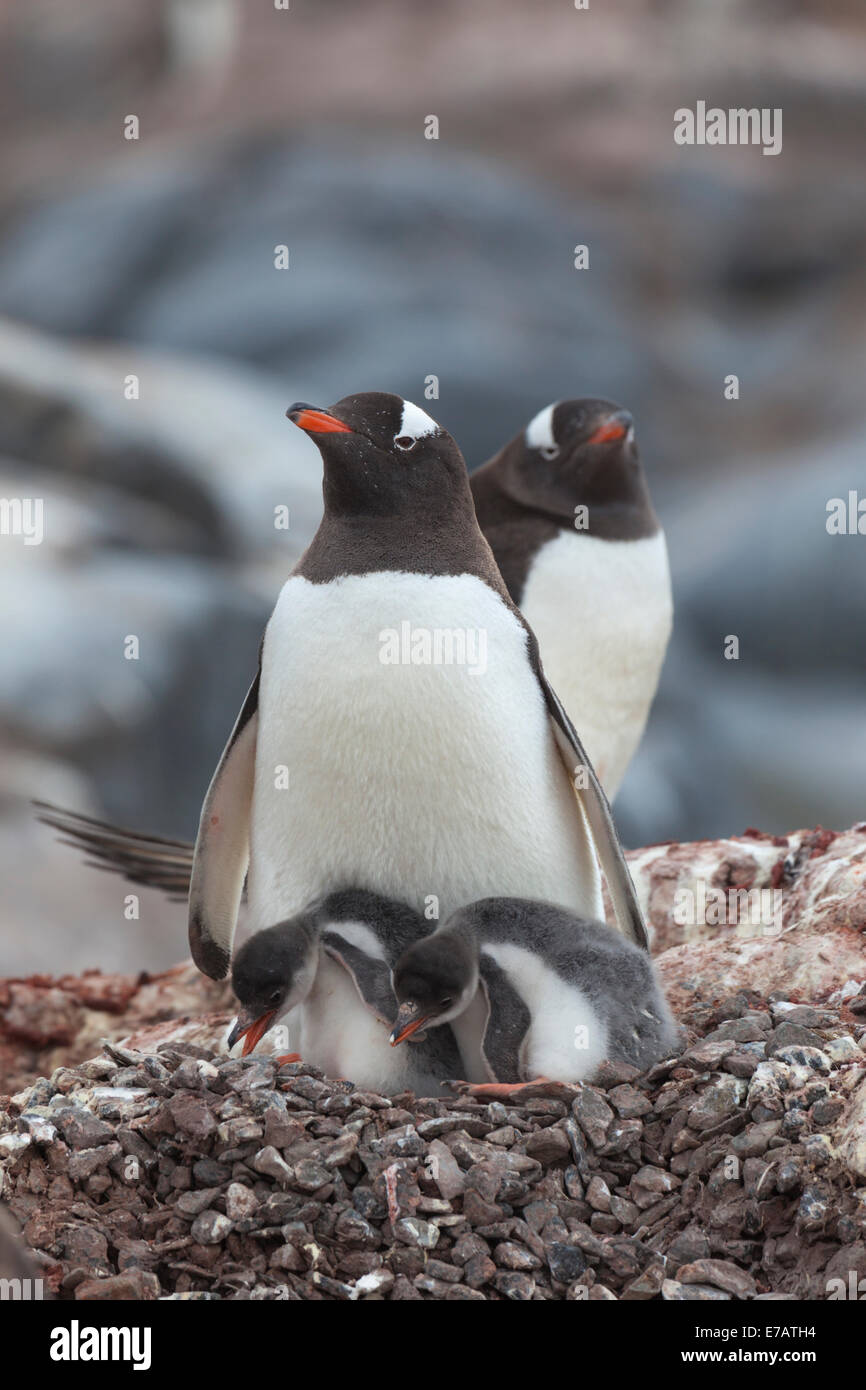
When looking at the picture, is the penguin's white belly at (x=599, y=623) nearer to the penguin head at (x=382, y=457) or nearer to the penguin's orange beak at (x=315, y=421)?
the penguin head at (x=382, y=457)

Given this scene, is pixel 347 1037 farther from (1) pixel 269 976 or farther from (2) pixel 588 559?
(2) pixel 588 559

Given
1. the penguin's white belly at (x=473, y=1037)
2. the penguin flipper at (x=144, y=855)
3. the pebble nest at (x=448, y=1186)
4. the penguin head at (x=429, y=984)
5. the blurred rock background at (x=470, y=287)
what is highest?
the blurred rock background at (x=470, y=287)

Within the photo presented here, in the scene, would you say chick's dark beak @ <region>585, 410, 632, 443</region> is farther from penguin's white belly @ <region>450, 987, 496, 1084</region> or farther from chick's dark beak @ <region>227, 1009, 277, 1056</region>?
chick's dark beak @ <region>227, 1009, 277, 1056</region>

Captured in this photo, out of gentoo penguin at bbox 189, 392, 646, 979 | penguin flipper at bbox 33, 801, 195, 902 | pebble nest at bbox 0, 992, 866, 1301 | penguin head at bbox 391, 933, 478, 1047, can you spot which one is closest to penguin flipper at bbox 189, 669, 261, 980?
gentoo penguin at bbox 189, 392, 646, 979

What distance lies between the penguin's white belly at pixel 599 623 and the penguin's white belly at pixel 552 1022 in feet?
4.35

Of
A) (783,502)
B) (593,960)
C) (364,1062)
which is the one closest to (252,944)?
(364,1062)

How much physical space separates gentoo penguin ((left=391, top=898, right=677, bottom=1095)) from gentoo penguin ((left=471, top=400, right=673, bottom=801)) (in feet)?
4.20

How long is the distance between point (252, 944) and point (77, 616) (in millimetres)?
5043

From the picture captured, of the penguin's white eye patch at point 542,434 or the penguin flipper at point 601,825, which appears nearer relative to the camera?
the penguin flipper at point 601,825

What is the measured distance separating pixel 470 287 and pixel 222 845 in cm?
676

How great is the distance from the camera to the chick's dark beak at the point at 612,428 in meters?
3.34

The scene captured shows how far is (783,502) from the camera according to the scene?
7633 mm

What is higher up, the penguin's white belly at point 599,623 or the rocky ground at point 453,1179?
the penguin's white belly at point 599,623

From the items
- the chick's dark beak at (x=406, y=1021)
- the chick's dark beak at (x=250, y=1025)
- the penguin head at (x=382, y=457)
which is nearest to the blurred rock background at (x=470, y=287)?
the penguin head at (x=382, y=457)
